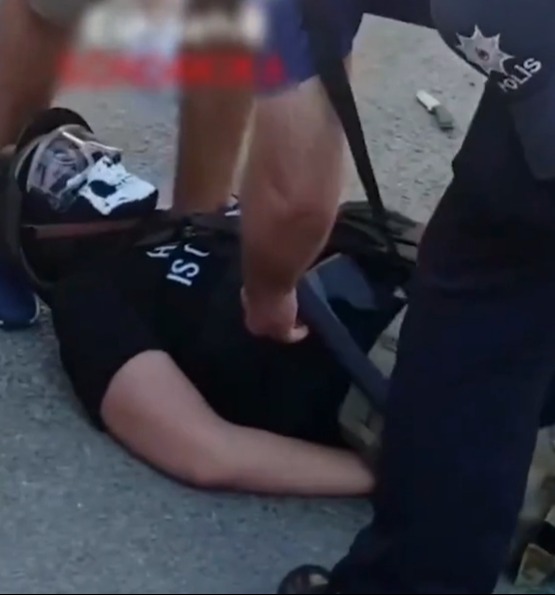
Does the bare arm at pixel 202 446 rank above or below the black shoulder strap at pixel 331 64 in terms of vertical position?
below

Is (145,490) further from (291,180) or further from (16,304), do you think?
(16,304)

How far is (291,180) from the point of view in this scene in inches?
27.0

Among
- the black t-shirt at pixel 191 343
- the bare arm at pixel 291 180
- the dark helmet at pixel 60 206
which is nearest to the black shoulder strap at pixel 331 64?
the bare arm at pixel 291 180

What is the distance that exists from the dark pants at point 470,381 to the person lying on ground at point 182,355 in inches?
4.6

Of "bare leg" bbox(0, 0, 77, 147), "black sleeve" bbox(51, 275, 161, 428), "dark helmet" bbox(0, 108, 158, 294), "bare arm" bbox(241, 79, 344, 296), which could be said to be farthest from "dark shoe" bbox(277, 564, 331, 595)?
"bare leg" bbox(0, 0, 77, 147)

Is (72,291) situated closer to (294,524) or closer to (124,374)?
(124,374)

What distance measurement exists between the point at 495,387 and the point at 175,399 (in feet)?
0.90

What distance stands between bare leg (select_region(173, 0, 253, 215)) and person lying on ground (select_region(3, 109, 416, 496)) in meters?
0.07

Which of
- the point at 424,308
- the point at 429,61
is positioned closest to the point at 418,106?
the point at 429,61

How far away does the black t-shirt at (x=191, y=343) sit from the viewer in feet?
2.76

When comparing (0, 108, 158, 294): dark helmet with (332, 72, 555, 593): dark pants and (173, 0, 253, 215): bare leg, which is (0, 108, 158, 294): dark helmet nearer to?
(173, 0, 253, 215): bare leg

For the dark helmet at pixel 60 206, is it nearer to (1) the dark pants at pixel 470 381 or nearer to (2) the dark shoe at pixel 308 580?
(1) the dark pants at pixel 470 381

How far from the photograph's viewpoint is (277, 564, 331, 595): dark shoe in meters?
0.54

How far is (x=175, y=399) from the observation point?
0.85 metres
